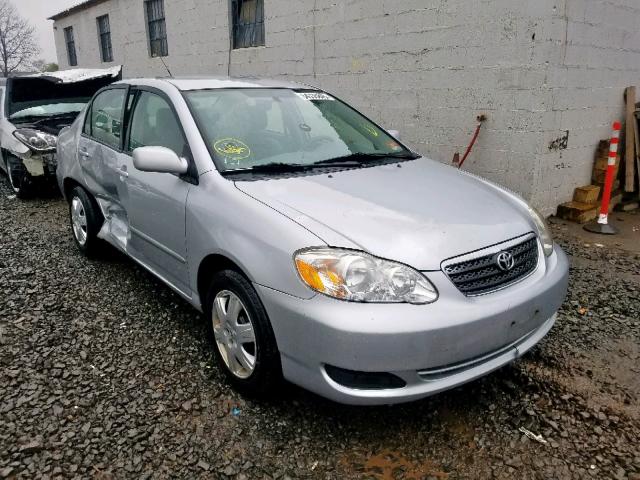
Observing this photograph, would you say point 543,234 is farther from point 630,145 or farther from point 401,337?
point 630,145

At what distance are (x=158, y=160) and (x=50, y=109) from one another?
18.7ft

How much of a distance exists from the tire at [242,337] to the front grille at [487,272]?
33.6 inches

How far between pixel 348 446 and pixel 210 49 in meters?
8.73

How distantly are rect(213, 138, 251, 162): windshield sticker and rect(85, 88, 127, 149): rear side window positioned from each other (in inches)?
47.2

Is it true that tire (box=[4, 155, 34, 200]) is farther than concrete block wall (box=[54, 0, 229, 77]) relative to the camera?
No

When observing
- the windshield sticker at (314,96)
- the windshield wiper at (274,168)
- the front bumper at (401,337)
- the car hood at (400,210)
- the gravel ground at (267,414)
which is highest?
the windshield sticker at (314,96)

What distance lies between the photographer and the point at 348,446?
2244 mm

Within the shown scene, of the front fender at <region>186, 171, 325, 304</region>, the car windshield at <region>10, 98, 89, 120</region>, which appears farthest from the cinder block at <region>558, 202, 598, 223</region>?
the car windshield at <region>10, 98, 89, 120</region>

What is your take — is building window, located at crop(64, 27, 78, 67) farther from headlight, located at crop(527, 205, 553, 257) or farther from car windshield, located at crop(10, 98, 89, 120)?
headlight, located at crop(527, 205, 553, 257)

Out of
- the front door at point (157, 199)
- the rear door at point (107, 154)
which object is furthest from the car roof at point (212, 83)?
the rear door at point (107, 154)

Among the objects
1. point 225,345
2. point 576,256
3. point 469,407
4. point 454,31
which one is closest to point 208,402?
point 225,345

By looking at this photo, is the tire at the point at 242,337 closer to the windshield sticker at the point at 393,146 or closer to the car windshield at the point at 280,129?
the car windshield at the point at 280,129

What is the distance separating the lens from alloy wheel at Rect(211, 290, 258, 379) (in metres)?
2.39

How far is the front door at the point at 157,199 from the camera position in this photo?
2822 millimetres
